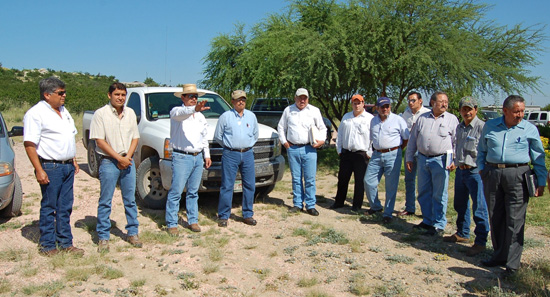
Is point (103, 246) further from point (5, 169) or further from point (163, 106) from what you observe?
point (163, 106)

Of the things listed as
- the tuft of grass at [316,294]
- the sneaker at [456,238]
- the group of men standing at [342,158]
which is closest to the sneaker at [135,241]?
the group of men standing at [342,158]

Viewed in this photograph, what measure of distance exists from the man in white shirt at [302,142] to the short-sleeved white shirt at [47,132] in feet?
10.7

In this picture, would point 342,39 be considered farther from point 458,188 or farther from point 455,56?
point 458,188

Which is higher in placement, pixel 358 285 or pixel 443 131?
pixel 443 131

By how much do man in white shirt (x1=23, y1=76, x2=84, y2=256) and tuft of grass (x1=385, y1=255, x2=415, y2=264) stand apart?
341cm

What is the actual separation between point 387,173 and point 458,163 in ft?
4.59

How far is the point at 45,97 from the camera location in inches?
195

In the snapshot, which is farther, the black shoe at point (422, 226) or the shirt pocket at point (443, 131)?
the black shoe at point (422, 226)

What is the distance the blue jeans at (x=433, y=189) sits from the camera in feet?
19.9

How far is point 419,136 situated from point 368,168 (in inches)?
43.9

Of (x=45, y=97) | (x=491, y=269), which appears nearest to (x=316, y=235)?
(x=491, y=269)

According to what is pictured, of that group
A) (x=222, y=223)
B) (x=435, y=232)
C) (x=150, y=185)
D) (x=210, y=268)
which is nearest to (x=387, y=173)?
(x=435, y=232)

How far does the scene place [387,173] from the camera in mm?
6934

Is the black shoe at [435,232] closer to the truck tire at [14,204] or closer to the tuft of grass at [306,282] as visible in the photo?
the tuft of grass at [306,282]
